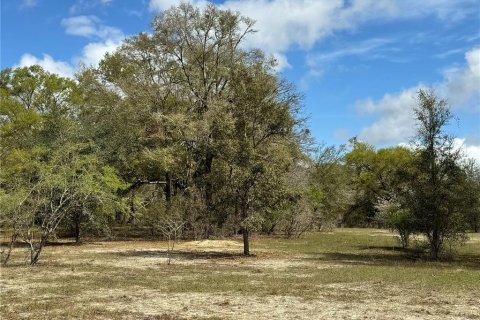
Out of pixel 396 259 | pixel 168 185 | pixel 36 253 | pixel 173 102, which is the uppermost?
pixel 173 102

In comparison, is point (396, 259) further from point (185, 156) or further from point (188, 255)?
point (185, 156)

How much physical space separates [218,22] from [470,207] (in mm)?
24223

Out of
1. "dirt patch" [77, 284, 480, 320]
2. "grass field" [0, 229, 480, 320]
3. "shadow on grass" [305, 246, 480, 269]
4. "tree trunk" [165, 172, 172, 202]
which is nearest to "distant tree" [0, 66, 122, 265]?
"grass field" [0, 229, 480, 320]

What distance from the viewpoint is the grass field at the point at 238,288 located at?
11359 millimetres

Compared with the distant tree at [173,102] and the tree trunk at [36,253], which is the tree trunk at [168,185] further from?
the tree trunk at [36,253]

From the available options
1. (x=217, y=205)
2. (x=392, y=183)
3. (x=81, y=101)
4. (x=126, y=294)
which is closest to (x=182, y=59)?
(x=81, y=101)

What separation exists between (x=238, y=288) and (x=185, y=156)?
22692 mm

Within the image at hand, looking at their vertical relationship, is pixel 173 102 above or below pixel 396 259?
above

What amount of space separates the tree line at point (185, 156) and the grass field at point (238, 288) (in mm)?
2399

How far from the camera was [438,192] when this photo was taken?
24.6 m

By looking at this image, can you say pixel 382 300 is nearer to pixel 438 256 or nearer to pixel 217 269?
pixel 217 269

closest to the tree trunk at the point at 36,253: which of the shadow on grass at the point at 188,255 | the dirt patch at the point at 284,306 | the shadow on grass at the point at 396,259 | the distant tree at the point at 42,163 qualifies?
the distant tree at the point at 42,163

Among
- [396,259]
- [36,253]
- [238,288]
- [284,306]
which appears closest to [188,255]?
[36,253]

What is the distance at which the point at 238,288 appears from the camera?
14.9 metres
